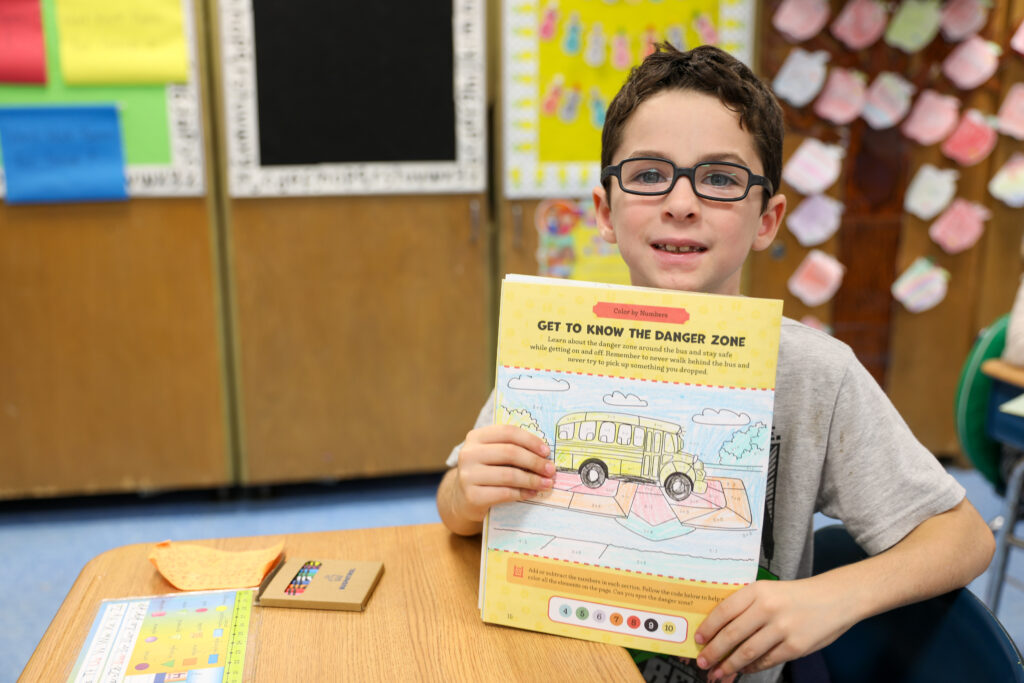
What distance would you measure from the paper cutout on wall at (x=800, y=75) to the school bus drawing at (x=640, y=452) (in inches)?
93.7

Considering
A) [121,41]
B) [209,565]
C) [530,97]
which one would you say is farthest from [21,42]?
[209,565]

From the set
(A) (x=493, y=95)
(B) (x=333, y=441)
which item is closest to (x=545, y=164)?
(A) (x=493, y=95)

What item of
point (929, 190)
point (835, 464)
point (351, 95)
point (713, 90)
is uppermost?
point (351, 95)

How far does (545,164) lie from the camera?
2713mm

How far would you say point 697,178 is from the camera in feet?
2.95

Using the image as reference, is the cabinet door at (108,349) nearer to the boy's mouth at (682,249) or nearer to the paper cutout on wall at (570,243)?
the paper cutout on wall at (570,243)

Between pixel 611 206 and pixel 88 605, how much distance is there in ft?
2.46

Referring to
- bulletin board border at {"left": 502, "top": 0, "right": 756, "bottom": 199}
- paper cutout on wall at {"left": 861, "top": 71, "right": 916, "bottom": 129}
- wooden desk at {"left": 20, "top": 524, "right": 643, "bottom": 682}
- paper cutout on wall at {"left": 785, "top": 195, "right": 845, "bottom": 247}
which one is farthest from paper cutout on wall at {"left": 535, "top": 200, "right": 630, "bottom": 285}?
wooden desk at {"left": 20, "top": 524, "right": 643, "bottom": 682}

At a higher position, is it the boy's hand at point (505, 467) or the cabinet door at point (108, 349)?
the boy's hand at point (505, 467)

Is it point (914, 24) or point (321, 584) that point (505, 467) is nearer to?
point (321, 584)

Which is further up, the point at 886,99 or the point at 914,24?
the point at 914,24

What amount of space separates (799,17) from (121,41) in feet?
7.40

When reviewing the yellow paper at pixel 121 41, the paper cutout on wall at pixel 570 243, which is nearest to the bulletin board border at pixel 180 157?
the yellow paper at pixel 121 41

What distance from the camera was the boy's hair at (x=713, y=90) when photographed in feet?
3.04
